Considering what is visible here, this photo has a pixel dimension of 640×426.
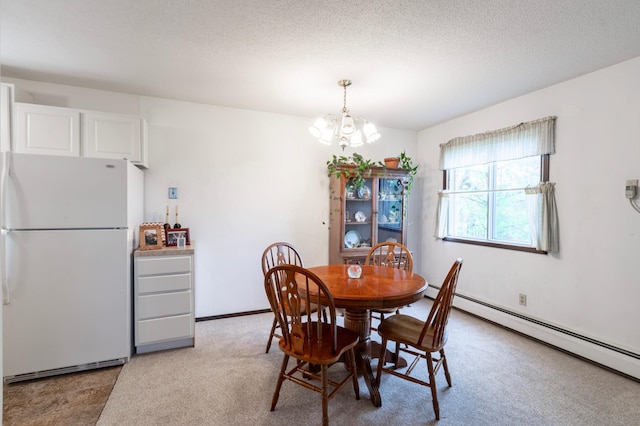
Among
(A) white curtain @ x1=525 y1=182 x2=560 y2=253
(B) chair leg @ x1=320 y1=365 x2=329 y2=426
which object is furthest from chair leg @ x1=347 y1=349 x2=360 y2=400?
(A) white curtain @ x1=525 y1=182 x2=560 y2=253

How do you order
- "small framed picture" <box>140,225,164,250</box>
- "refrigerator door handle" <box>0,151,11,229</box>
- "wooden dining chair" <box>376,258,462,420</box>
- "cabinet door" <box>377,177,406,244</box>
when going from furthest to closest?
"cabinet door" <box>377,177,406,244</box> → "small framed picture" <box>140,225,164,250</box> → "refrigerator door handle" <box>0,151,11,229</box> → "wooden dining chair" <box>376,258,462,420</box>

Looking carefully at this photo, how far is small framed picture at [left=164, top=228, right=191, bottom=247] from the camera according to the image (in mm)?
2918

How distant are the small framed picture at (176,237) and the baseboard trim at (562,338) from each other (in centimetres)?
321

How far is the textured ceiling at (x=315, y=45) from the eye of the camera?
5.79 ft

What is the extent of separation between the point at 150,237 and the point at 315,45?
2.11 metres

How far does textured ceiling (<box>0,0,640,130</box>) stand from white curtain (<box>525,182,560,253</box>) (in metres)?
0.97

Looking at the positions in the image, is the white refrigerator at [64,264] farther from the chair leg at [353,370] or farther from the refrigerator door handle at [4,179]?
the chair leg at [353,370]

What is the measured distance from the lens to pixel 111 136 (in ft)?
8.86

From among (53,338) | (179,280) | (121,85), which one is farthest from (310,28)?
(53,338)

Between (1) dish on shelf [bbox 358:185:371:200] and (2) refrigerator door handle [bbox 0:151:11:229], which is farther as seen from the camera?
(1) dish on shelf [bbox 358:185:371:200]

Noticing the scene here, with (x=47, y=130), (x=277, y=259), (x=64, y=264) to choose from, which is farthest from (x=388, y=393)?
(x=47, y=130)

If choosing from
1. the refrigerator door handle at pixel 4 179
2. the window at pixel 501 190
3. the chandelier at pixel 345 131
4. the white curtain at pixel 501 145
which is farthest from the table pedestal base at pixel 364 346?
the refrigerator door handle at pixel 4 179

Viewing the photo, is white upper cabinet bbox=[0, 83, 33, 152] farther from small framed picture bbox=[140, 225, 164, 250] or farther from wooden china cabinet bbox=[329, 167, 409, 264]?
wooden china cabinet bbox=[329, 167, 409, 264]

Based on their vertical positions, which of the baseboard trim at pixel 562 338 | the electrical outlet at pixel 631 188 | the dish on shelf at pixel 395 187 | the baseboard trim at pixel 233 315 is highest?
the dish on shelf at pixel 395 187
